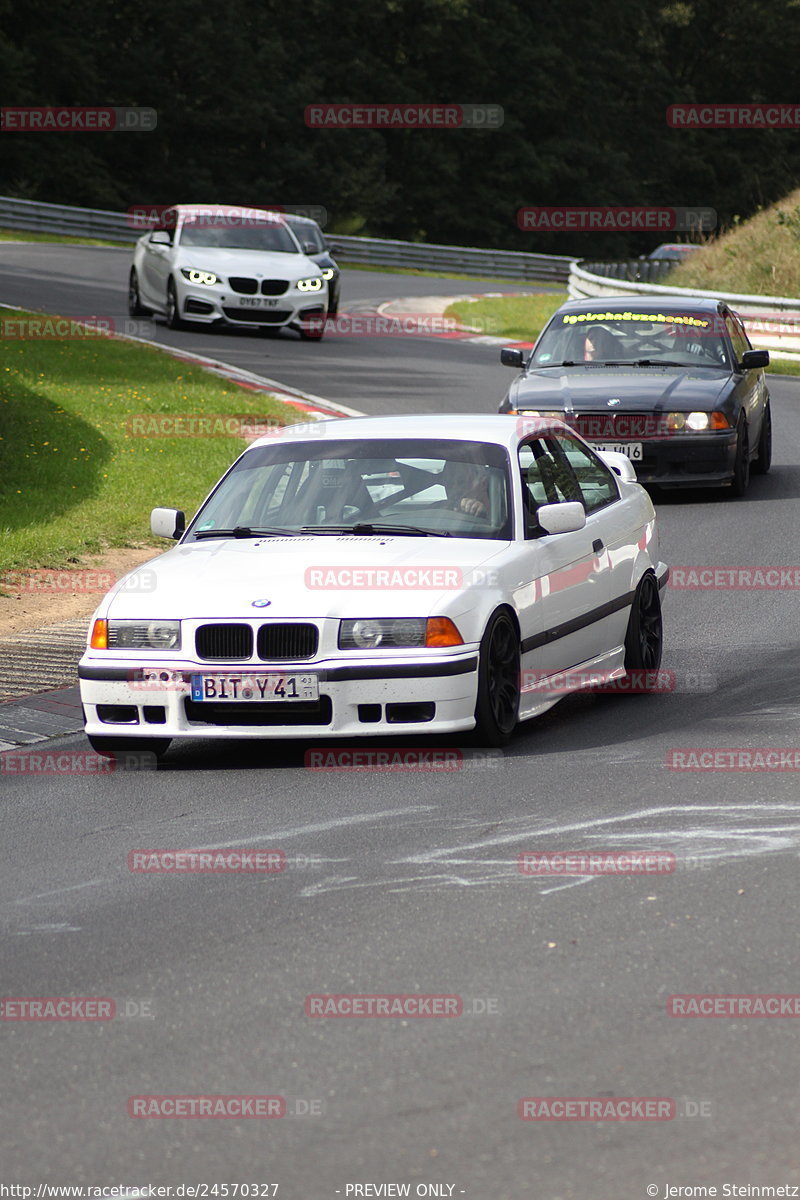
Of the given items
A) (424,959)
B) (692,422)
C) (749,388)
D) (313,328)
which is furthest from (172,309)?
(424,959)

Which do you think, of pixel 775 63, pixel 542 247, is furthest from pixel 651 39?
pixel 542 247

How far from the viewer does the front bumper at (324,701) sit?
8008 mm

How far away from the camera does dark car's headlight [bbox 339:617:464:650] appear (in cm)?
804

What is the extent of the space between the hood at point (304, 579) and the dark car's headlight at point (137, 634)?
0.04 meters

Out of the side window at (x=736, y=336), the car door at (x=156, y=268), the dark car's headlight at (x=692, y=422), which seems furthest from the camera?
the car door at (x=156, y=268)

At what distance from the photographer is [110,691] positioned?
27.1 feet

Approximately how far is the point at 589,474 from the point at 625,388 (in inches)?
242

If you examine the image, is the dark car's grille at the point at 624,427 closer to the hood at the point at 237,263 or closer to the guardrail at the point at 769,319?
the guardrail at the point at 769,319

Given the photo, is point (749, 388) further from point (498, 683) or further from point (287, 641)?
point (287, 641)

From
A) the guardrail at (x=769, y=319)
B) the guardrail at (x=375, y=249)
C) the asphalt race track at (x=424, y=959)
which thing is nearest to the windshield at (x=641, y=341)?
the asphalt race track at (x=424, y=959)

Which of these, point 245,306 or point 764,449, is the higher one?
point 245,306

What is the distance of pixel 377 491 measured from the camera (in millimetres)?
9148

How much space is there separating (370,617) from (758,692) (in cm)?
248

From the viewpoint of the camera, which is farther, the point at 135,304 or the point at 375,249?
the point at 375,249
